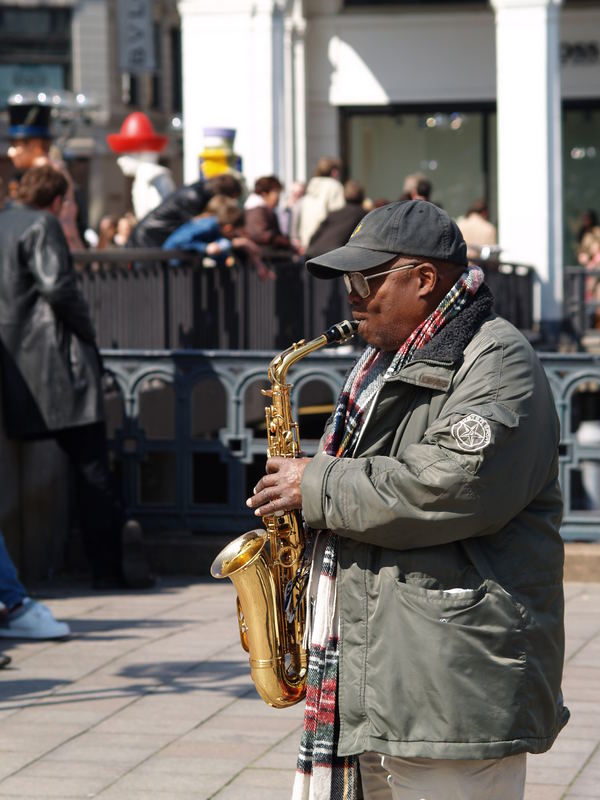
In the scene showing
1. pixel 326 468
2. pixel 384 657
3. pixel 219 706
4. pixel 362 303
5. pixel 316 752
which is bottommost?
pixel 219 706

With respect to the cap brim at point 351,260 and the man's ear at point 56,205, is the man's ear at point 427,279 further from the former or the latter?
the man's ear at point 56,205

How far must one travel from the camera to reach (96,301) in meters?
10.3

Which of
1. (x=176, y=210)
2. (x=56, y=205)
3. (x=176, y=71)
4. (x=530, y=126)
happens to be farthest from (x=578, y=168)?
(x=176, y=71)

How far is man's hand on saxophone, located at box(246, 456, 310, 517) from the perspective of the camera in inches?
132

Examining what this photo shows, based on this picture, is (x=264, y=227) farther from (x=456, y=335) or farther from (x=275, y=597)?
(x=456, y=335)

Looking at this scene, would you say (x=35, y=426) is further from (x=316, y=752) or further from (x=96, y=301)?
(x=316, y=752)

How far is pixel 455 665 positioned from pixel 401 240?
0.84 m

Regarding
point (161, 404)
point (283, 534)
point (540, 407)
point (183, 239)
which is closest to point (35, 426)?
point (161, 404)

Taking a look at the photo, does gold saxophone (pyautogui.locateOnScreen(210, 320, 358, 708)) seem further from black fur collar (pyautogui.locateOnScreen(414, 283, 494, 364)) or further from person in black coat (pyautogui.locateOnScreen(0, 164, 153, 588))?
person in black coat (pyautogui.locateOnScreen(0, 164, 153, 588))

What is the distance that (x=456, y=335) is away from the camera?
3273 mm

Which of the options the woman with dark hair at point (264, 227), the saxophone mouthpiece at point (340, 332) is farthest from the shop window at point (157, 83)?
the saxophone mouthpiece at point (340, 332)

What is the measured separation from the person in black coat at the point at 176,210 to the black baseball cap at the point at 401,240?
8452 mm

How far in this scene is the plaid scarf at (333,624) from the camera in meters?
3.31

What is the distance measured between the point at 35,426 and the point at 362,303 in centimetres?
514
